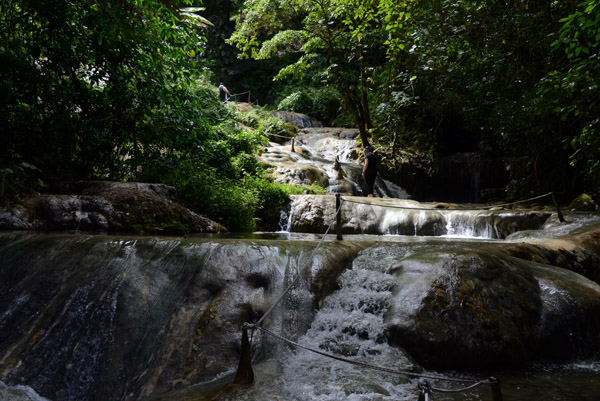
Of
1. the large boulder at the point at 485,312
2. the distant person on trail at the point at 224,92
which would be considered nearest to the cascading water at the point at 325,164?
the distant person on trail at the point at 224,92

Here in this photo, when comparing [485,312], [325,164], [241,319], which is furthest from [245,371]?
[325,164]

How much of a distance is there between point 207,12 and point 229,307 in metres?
33.4

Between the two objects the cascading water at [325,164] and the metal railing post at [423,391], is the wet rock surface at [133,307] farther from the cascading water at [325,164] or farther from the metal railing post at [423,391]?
the cascading water at [325,164]

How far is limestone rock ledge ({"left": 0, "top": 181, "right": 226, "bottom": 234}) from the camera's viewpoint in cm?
598

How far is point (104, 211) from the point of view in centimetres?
657

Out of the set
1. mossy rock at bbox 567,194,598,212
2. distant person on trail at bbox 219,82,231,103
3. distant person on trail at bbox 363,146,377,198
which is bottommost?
mossy rock at bbox 567,194,598,212

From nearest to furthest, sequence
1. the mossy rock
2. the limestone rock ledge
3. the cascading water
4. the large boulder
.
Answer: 1. the large boulder
2. the limestone rock ledge
3. the mossy rock
4. the cascading water

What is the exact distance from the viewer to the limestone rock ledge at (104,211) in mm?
5984

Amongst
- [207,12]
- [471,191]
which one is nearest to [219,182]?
[471,191]

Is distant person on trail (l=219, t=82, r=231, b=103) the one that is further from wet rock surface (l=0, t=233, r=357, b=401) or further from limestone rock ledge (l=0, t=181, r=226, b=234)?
wet rock surface (l=0, t=233, r=357, b=401)

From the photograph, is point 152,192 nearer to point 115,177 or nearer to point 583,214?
point 115,177

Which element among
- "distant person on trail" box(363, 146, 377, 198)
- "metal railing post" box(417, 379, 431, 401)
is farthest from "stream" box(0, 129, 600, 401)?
"distant person on trail" box(363, 146, 377, 198)

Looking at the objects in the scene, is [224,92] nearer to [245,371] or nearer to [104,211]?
[104,211]

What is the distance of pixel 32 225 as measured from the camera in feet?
19.2
